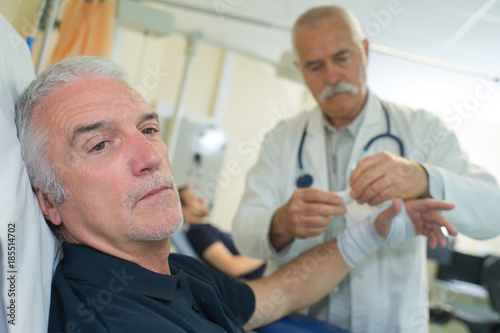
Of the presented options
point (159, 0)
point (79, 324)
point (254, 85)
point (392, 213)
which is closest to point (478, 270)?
point (254, 85)

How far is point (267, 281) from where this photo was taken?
1.23 meters

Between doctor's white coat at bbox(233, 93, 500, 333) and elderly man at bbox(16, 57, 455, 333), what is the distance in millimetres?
527

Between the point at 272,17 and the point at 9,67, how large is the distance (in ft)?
10.3

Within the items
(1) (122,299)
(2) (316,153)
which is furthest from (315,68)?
(1) (122,299)

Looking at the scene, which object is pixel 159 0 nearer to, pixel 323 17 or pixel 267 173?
pixel 323 17

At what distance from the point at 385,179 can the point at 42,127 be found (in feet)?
2.92

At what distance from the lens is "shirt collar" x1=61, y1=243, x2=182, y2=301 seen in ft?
2.58

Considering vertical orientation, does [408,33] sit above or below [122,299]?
above

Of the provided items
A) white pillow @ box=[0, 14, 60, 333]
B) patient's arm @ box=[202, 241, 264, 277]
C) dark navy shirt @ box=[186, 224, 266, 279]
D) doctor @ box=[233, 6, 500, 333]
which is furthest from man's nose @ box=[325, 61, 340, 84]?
dark navy shirt @ box=[186, 224, 266, 279]

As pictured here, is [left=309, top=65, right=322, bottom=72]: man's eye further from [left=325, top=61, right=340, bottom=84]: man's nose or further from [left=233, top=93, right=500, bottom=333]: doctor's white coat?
[left=233, top=93, right=500, bottom=333]: doctor's white coat

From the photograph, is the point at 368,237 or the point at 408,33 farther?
the point at 408,33

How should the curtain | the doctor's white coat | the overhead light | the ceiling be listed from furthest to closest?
1. the ceiling
2. the overhead light
3. the curtain
4. the doctor's white coat

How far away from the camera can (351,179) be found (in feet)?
3.76

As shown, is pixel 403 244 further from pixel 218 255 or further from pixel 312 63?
pixel 218 255
